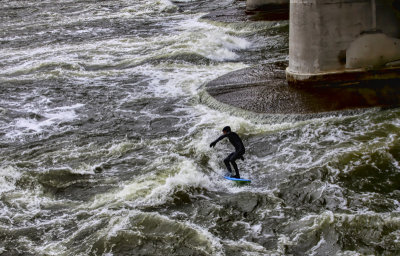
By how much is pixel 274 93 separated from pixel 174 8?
19763 millimetres

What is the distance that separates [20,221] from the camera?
8.81 meters

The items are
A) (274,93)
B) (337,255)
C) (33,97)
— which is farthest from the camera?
(33,97)

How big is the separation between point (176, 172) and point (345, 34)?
5481mm

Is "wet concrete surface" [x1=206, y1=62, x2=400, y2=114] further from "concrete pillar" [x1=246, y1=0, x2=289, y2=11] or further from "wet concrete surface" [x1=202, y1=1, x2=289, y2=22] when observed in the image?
"concrete pillar" [x1=246, y1=0, x2=289, y2=11]

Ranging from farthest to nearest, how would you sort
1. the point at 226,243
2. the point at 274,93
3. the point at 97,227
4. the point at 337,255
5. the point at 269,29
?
the point at 269,29 → the point at 274,93 → the point at 97,227 → the point at 226,243 → the point at 337,255

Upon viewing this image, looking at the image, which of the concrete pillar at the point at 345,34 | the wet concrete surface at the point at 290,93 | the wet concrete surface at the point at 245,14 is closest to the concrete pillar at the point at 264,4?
the wet concrete surface at the point at 245,14

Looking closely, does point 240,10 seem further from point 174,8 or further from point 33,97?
point 33,97

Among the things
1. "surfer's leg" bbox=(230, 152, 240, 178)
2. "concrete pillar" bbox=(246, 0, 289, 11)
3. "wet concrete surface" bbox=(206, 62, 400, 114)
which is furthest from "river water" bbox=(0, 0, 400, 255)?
"concrete pillar" bbox=(246, 0, 289, 11)

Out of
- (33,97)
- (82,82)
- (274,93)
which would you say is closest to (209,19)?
(82,82)

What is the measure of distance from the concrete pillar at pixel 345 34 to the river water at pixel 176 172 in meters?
1.60

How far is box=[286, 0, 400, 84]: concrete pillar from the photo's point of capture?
39.8 ft

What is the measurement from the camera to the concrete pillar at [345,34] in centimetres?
1213

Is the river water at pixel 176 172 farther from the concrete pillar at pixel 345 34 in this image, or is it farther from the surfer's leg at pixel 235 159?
the concrete pillar at pixel 345 34

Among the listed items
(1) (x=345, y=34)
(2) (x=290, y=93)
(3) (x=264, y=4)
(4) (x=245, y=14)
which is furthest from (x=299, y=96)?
(3) (x=264, y=4)
